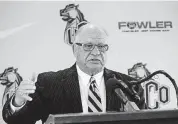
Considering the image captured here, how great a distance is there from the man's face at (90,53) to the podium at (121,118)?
1719 millimetres

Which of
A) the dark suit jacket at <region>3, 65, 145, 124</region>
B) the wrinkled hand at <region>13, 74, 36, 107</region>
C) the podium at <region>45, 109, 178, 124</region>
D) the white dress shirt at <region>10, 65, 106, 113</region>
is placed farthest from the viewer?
the white dress shirt at <region>10, 65, 106, 113</region>

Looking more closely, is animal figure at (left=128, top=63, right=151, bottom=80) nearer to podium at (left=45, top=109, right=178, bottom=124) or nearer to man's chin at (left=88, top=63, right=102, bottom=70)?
man's chin at (left=88, top=63, right=102, bottom=70)

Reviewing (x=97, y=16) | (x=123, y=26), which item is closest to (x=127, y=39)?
(x=123, y=26)

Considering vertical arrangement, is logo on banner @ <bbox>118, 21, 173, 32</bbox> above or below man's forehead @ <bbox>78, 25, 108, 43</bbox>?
above

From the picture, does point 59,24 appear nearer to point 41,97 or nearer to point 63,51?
point 63,51

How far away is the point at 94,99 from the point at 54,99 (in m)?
0.35

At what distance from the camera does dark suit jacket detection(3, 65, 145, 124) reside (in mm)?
2809

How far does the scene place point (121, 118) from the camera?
1.20 metres

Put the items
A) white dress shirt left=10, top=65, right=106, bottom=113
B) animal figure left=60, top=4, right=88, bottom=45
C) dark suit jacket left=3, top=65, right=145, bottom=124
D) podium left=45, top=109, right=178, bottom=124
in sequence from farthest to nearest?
animal figure left=60, top=4, right=88, bottom=45
white dress shirt left=10, top=65, right=106, bottom=113
dark suit jacket left=3, top=65, right=145, bottom=124
podium left=45, top=109, right=178, bottom=124

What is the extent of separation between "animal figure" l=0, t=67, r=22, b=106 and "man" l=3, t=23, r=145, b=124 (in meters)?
0.09

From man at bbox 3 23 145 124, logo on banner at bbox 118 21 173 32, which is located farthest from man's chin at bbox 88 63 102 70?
logo on banner at bbox 118 21 173 32

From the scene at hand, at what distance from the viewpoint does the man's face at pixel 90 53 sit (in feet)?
9.62

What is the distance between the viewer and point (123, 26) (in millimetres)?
3148

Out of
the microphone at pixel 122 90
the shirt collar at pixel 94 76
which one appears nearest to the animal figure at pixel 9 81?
the shirt collar at pixel 94 76
